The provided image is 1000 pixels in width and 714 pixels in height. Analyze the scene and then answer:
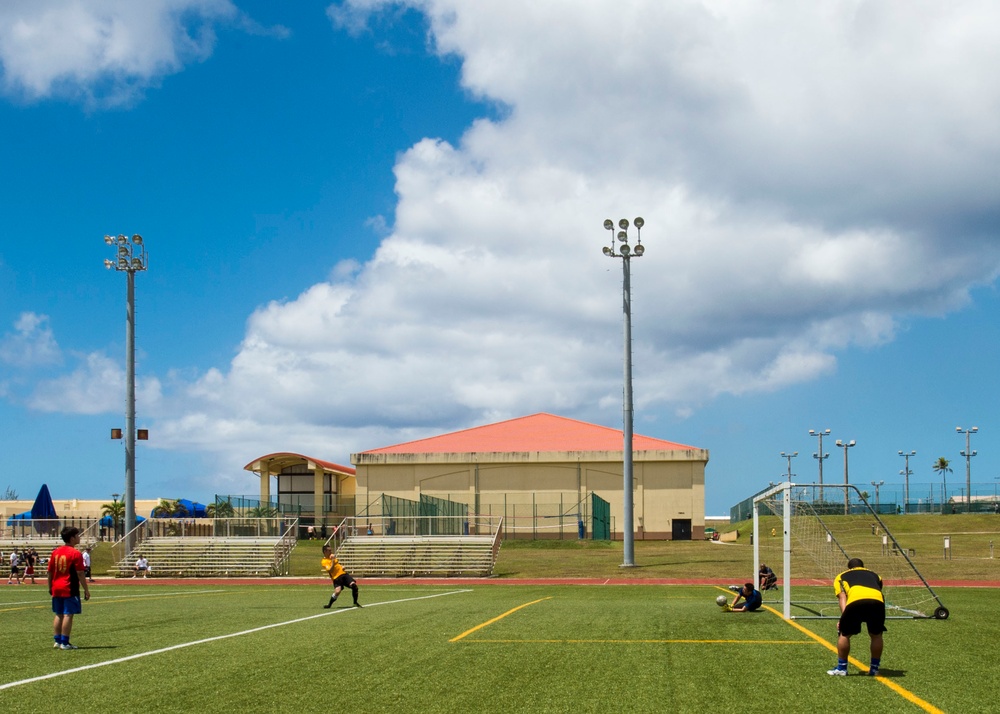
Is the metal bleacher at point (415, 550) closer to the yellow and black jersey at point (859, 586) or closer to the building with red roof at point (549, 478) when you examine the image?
the building with red roof at point (549, 478)

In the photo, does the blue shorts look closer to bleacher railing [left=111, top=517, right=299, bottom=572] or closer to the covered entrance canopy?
bleacher railing [left=111, top=517, right=299, bottom=572]

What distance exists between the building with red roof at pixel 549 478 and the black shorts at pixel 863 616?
47446mm

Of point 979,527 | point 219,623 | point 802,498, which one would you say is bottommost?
point 979,527

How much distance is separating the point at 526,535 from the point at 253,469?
2364cm

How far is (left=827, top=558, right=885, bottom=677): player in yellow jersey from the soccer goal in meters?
7.03

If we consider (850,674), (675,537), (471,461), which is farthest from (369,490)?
(850,674)

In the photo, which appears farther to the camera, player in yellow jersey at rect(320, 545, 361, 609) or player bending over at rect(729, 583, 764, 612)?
player in yellow jersey at rect(320, 545, 361, 609)

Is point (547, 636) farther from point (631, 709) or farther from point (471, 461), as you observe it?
point (471, 461)

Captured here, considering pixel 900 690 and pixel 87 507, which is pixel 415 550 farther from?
pixel 87 507

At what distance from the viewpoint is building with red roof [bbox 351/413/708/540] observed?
62.7 metres

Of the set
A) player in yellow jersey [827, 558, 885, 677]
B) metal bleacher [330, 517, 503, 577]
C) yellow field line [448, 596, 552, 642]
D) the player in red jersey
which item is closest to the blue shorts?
the player in red jersey

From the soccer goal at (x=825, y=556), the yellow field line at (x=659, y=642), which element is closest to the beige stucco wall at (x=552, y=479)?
the soccer goal at (x=825, y=556)

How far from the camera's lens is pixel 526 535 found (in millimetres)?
59688

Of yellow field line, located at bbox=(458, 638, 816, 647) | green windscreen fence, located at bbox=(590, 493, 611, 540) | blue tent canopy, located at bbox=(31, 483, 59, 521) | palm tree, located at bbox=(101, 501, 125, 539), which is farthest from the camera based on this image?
palm tree, located at bbox=(101, 501, 125, 539)
